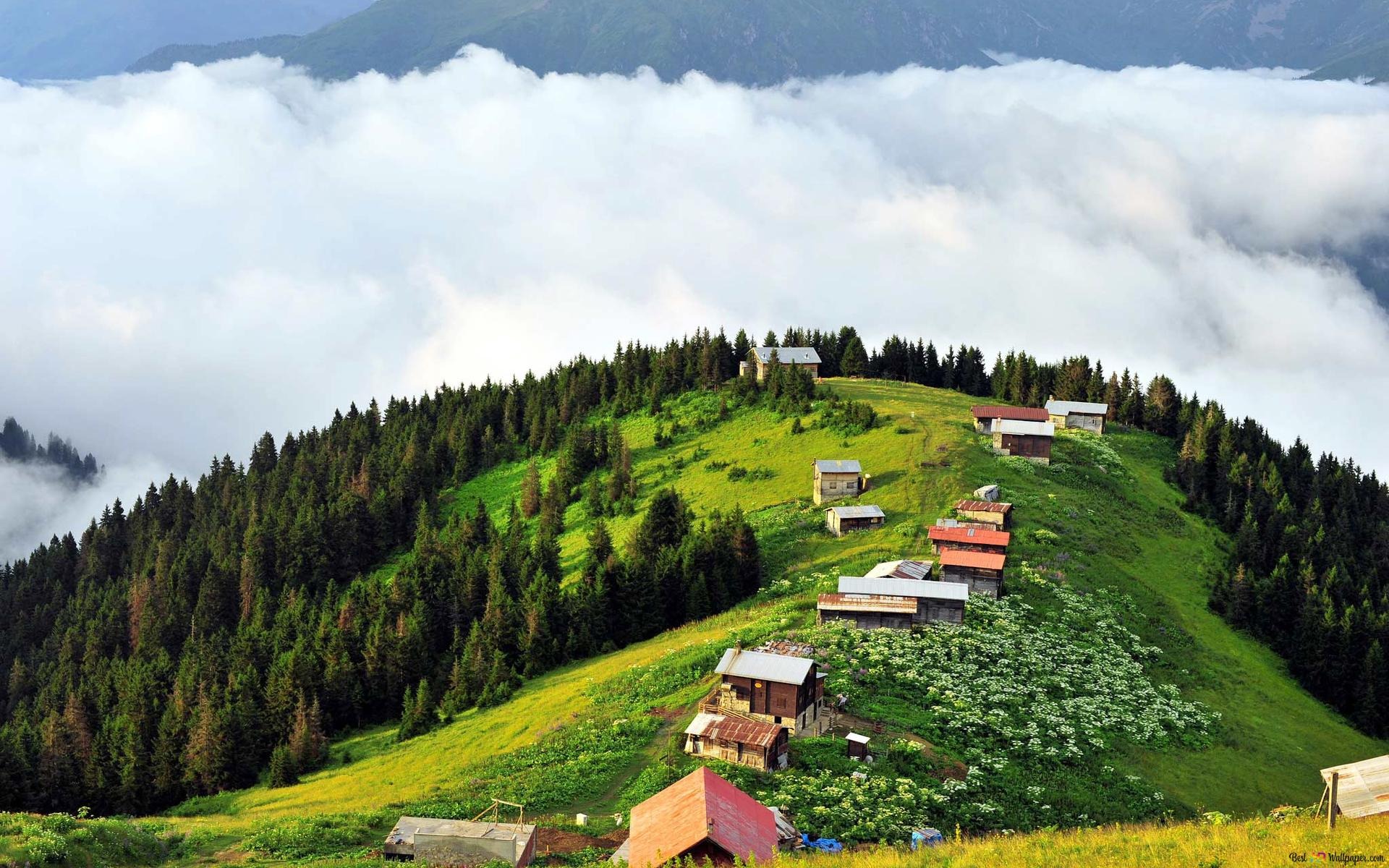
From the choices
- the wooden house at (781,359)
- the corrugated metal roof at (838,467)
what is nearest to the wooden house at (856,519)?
the corrugated metal roof at (838,467)

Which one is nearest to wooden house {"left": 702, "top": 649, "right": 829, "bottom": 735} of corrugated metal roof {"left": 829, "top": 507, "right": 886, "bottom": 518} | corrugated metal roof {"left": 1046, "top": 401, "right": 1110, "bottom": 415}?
corrugated metal roof {"left": 829, "top": 507, "right": 886, "bottom": 518}

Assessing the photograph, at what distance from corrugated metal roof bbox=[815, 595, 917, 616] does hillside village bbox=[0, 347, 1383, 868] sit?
0.52ft

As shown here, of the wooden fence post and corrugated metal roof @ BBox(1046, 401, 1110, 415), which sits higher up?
corrugated metal roof @ BBox(1046, 401, 1110, 415)

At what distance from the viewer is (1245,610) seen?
327 feet

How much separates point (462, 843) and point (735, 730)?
16.8 m

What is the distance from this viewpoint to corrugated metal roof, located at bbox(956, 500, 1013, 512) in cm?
9875

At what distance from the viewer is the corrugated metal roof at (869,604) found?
7862cm

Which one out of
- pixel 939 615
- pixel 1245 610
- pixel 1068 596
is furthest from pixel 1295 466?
pixel 939 615

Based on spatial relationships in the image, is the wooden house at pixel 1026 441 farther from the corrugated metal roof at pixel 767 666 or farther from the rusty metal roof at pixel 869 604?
the corrugated metal roof at pixel 767 666

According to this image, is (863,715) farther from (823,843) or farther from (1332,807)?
(1332,807)

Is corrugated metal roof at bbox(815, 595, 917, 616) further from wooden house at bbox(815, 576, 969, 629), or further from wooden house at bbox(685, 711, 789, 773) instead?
wooden house at bbox(685, 711, 789, 773)

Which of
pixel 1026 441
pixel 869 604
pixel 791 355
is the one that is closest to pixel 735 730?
pixel 869 604

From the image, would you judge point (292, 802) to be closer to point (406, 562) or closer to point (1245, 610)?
point (406, 562)

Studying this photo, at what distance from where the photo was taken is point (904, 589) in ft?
260
